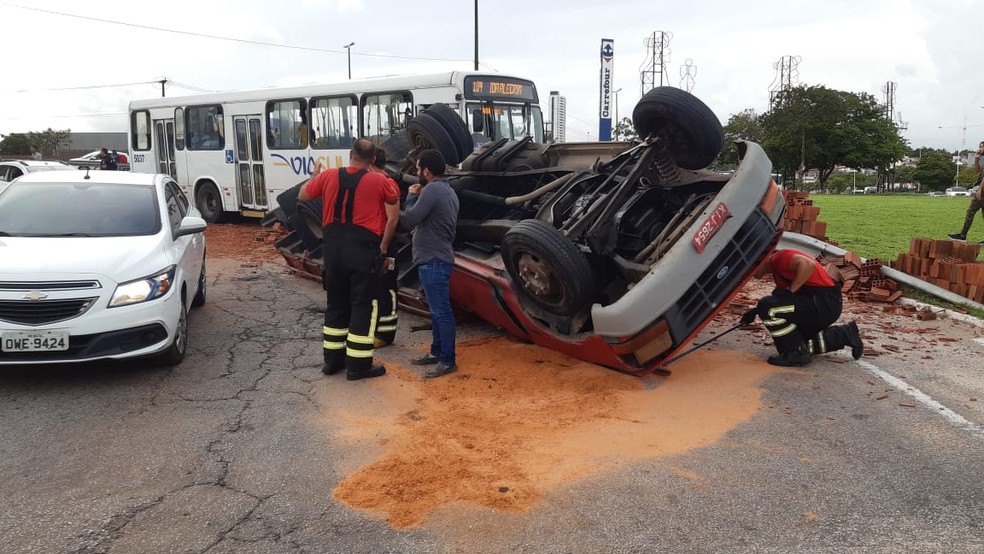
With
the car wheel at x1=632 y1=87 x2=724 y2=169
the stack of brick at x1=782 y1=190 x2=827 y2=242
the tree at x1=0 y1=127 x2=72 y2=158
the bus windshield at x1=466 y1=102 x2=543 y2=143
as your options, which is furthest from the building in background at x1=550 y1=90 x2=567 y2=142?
the tree at x1=0 y1=127 x2=72 y2=158

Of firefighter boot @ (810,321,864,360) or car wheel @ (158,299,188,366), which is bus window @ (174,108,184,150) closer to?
car wheel @ (158,299,188,366)

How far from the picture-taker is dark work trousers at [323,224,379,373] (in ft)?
17.5

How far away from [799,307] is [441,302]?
9.27 ft

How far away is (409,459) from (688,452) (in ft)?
5.27

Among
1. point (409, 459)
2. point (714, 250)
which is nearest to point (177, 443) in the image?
point (409, 459)

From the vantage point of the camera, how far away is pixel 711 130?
5527 mm

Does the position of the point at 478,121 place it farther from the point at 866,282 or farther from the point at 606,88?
the point at 606,88

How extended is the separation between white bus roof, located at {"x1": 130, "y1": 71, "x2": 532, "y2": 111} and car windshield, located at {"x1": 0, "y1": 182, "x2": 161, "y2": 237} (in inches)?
267

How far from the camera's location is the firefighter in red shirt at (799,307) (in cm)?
562

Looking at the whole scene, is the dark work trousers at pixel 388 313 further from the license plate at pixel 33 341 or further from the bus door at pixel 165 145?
the bus door at pixel 165 145

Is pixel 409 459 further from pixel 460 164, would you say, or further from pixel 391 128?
pixel 391 128

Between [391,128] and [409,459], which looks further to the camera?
[391,128]

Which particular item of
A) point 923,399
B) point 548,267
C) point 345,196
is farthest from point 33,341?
point 923,399

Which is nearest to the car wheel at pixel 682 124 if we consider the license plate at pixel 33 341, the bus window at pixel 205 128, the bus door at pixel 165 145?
the license plate at pixel 33 341
